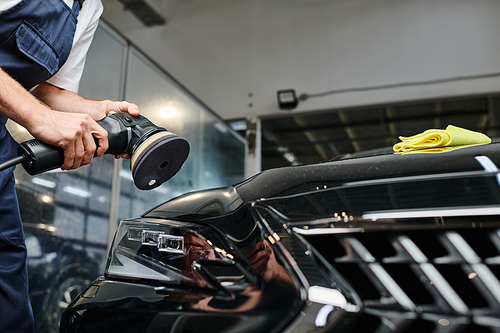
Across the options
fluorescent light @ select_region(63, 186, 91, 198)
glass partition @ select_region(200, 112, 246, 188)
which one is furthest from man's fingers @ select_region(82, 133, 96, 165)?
glass partition @ select_region(200, 112, 246, 188)

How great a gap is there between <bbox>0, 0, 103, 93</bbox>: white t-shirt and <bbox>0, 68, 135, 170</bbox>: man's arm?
Result: 40cm

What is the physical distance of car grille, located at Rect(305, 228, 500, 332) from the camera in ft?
1.42

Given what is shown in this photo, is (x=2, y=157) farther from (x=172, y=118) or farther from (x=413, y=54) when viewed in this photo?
(x=413, y=54)

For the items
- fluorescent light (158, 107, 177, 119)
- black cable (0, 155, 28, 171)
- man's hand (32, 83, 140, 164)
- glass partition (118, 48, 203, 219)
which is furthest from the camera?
fluorescent light (158, 107, 177, 119)

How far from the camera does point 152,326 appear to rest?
0.60 meters

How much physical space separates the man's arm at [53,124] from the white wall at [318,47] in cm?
355

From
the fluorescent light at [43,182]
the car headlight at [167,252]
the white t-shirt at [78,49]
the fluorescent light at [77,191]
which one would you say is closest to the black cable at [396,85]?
the fluorescent light at [77,191]

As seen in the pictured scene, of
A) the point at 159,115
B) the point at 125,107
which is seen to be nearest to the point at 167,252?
the point at 125,107

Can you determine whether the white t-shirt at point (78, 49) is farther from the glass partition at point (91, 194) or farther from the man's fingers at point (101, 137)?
the glass partition at point (91, 194)

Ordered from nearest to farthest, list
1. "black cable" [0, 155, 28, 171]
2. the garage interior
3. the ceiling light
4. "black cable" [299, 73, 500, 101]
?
"black cable" [0, 155, 28, 171] → the garage interior → "black cable" [299, 73, 500, 101] → the ceiling light

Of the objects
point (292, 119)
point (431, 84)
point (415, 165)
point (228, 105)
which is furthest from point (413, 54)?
point (415, 165)

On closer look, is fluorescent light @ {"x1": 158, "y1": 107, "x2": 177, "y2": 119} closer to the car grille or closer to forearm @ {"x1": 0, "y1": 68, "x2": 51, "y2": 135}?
forearm @ {"x1": 0, "y1": 68, "x2": 51, "y2": 135}

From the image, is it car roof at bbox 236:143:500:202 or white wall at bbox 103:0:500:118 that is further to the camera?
white wall at bbox 103:0:500:118

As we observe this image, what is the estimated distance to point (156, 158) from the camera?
0.76 m
